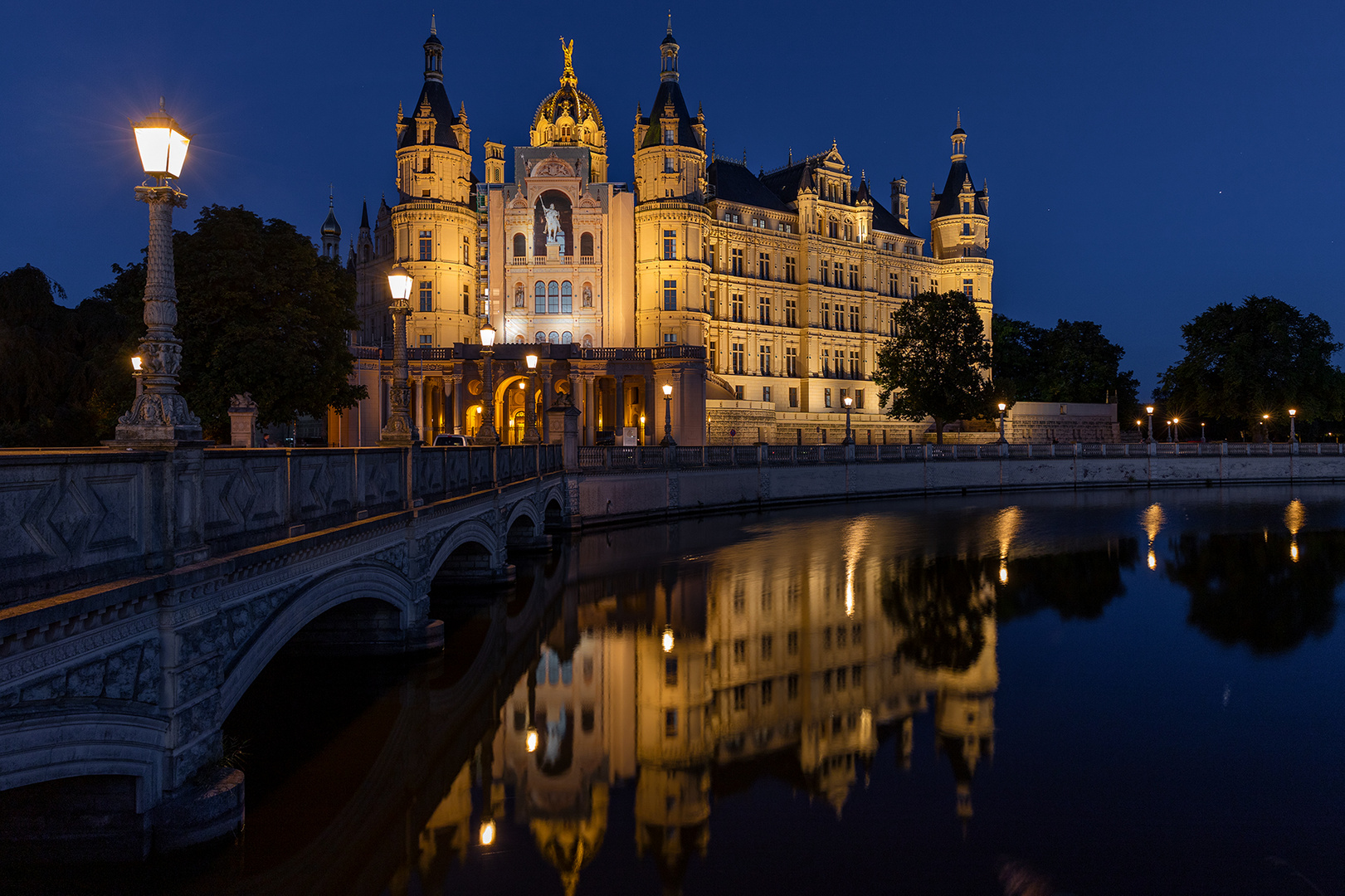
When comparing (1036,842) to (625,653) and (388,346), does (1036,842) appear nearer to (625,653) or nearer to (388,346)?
(625,653)

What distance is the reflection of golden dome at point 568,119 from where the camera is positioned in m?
64.4

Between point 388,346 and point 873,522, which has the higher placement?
point 388,346

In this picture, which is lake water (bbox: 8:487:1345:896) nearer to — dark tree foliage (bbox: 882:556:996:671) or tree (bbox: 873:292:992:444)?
dark tree foliage (bbox: 882:556:996:671)

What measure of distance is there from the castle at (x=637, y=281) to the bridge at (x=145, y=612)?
33.1m

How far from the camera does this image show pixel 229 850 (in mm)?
7395

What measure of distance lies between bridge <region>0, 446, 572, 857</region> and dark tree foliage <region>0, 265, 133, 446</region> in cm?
2954

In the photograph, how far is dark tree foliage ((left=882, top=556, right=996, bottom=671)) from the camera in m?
15.8

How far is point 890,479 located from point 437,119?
4028cm

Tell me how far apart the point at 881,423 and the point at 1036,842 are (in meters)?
72.1

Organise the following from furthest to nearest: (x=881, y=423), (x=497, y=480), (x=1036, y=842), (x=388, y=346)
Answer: (x=881, y=423), (x=388, y=346), (x=497, y=480), (x=1036, y=842)

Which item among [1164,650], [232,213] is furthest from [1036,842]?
[232,213]

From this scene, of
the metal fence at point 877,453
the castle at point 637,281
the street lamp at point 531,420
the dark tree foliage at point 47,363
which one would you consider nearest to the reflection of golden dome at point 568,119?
the castle at point 637,281

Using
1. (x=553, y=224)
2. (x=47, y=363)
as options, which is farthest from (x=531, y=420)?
(x=553, y=224)

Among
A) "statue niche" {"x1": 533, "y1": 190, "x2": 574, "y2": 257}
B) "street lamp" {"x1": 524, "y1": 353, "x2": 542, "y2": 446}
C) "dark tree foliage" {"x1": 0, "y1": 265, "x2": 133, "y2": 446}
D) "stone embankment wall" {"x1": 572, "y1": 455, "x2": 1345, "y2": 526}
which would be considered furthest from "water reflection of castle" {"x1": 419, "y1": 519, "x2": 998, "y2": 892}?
"statue niche" {"x1": 533, "y1": 190, "x2": 574, "y2": 257}
